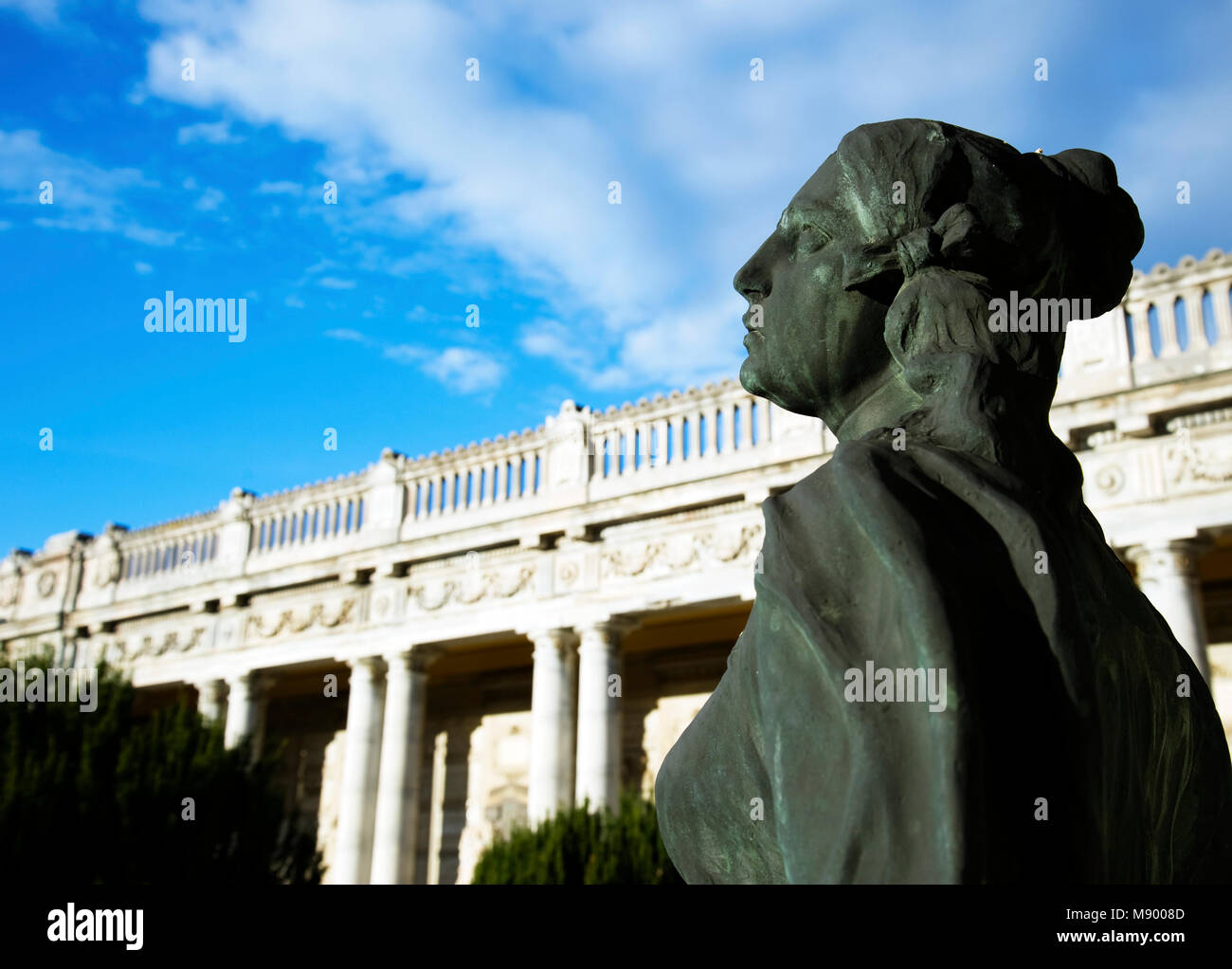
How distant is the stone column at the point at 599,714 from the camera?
49.1 ft

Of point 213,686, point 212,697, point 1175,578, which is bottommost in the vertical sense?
point 212,697

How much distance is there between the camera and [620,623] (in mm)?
15695

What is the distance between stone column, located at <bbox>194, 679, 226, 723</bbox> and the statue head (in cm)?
1928

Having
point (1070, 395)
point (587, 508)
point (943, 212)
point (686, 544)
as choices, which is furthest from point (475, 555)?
point (943, 212)

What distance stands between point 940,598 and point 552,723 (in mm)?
14702

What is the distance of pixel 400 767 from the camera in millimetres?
17172

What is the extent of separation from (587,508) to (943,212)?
557 inches

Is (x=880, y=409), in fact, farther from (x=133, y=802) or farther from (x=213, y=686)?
(x=213, y=686)

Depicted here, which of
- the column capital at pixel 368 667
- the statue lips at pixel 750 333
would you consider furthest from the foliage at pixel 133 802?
the statue lips at pixel 750 333

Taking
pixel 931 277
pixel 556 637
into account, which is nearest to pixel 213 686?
pixel 556 637

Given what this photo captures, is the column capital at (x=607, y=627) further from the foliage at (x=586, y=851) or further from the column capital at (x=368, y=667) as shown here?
the column capital at (x=368, y=667)

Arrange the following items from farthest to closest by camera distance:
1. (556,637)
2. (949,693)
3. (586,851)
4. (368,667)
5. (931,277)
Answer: (368,667) → (556,637) → (586,851) → (931,277) → (949,693)

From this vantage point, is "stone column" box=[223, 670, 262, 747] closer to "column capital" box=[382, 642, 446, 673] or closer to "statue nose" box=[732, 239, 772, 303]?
"column capital" box=[382, 642, 446, 673]
